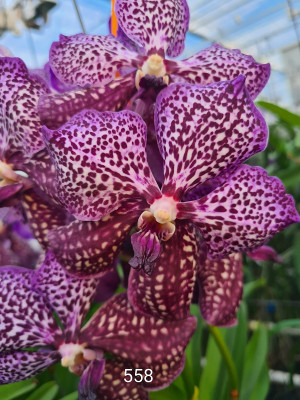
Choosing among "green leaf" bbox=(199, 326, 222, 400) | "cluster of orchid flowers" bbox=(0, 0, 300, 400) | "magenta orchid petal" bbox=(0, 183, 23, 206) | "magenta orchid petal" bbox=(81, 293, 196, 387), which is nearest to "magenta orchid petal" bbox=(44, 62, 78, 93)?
"cluster of orchid flowers" bbox=(0, 0, 300, 400)

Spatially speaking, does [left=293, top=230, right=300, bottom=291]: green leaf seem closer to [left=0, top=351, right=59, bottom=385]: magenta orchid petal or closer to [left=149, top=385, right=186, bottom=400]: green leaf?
[left=149, top=385, right=186, bottom=400]: green leaf

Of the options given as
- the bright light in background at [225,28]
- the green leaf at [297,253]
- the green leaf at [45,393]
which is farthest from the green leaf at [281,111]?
the bright light in background at [225,28]

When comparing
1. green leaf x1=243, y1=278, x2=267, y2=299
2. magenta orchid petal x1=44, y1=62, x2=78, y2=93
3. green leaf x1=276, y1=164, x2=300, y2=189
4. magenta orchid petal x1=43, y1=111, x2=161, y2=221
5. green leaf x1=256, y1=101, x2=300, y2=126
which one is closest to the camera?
magenta orchid petal x1=43, y1=111, x2=161, y2=221

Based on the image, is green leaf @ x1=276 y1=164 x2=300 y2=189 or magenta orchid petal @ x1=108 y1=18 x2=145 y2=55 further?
green leaf @ x1=276 y1=164 x2=300 y2=189

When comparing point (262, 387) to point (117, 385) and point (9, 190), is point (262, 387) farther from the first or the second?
point (9, 190)

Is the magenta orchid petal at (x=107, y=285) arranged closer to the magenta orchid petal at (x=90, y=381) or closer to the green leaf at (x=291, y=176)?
the magenta orchid petal at (x=90, y=381)

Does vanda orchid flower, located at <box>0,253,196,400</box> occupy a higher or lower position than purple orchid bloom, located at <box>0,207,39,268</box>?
lower
